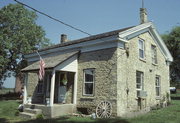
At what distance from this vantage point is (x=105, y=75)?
12328mm

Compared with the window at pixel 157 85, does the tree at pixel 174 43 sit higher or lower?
higher

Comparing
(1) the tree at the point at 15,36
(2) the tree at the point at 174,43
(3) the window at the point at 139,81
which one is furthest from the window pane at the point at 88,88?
(2) the tree at the point at 174,43

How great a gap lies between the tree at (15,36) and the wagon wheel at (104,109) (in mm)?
17180

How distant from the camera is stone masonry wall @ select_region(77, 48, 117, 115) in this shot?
11.9 m

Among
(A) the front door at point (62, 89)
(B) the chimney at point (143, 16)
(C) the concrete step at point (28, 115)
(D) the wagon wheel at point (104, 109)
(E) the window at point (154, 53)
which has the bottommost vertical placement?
(C) the concrete step at point (28, 115)

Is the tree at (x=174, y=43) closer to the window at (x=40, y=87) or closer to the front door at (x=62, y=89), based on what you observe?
the front door at (x=62, y=89)

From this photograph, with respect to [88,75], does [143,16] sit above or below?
above

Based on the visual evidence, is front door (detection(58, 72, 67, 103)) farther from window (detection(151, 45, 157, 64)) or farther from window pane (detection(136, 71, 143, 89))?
window (detection(151, 45, 157, 64))

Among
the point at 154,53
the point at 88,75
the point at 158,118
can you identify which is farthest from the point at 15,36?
the point at 158,118

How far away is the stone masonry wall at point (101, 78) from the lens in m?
11.9

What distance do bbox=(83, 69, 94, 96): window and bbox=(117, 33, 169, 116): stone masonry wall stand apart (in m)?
2.10

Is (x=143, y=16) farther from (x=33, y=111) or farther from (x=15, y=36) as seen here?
(x=15, y=36)

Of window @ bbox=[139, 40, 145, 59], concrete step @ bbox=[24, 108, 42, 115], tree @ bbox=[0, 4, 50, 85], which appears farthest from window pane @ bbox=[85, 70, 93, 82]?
tree @ bbox=[0, 4, 50, 85]

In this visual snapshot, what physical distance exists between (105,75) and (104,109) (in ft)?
7.14
